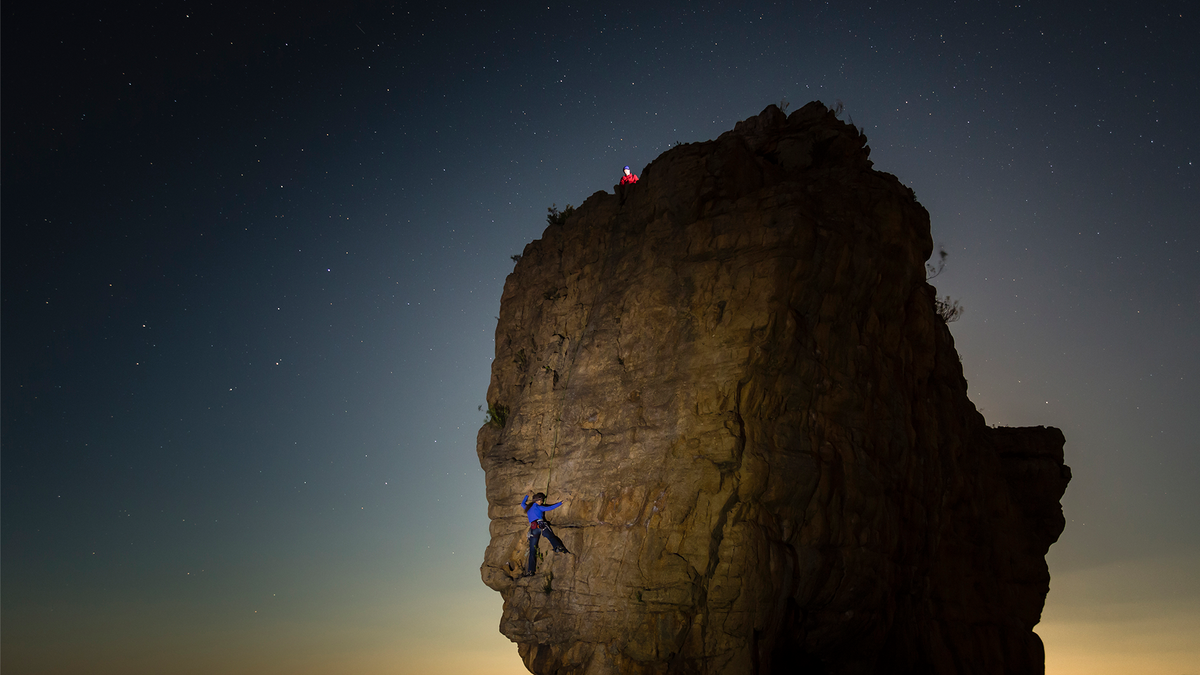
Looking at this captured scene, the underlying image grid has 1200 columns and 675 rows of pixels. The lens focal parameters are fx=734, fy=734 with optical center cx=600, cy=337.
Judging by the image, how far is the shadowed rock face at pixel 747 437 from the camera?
17422mm

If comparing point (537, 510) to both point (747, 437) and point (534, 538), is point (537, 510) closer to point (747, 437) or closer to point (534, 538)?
point (534, 538)

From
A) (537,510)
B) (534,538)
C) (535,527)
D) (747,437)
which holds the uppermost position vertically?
(747,437)

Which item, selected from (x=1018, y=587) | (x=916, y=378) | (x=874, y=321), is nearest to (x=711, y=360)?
(x=874, y=321)

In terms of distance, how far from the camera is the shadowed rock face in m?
17.4

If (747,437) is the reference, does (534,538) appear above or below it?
below

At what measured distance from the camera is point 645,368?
19.5m

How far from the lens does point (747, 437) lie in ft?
57.9

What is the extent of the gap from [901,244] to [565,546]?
40.3 ft

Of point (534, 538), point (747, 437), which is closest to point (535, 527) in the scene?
point (534, 538)

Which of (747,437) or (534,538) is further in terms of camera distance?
(534,538)

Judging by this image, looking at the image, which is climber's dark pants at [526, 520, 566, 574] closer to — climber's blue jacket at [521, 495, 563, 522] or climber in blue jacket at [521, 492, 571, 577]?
climber in blue jacket at [521, 492, 571, 577]

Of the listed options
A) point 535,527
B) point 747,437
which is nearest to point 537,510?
point 535,527

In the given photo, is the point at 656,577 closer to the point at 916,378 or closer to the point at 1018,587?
the point at 916,378

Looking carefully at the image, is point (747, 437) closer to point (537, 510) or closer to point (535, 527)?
point (537, 510)
